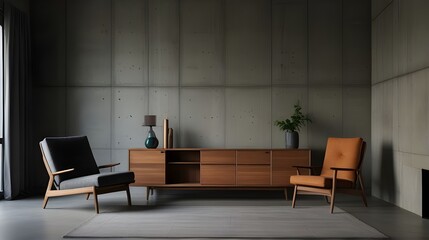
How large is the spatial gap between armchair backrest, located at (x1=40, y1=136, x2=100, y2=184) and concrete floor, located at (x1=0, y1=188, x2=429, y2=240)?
0.46m

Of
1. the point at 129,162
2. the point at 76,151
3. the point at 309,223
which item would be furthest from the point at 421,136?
the point at 76,151

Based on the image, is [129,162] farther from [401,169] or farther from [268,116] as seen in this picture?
[401,169]

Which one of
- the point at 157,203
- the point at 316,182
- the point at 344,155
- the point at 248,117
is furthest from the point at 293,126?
the point at 157,203

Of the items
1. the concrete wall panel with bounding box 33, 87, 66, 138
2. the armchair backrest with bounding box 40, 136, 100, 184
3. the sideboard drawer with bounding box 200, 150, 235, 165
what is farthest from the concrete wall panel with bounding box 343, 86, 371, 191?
the concrete wall panel with bounding box 33, 87, 66, 138

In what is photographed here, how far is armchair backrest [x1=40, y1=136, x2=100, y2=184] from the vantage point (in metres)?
6.19

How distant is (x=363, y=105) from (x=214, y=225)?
146 inches

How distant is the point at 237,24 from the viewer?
7.61 meters

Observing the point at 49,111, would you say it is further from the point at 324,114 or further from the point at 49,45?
the point at 324,114

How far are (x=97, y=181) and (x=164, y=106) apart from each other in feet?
7.16

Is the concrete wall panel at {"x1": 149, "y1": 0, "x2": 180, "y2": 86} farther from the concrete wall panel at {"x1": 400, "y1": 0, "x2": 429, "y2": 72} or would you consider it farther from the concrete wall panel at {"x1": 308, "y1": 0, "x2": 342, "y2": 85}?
the concrete wall panel at {"x1": 400, "y1": 0, "x2": 429, "y2": 72}

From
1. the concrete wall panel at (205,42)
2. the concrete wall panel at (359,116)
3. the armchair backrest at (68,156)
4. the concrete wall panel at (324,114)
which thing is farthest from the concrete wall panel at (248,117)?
the armchair backrest at (68,156)

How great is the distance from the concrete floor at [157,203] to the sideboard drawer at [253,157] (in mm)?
583

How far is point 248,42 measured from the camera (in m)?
7.60

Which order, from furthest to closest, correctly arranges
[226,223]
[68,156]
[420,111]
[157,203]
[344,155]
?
[157,203], [344,155], [68,156], [420,111], [226,223]
